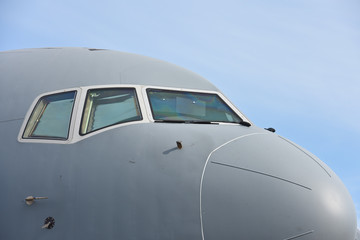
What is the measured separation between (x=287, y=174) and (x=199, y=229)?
137cm

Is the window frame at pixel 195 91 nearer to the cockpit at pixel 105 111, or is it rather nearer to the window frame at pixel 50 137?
the cockpit at pixel 105 111

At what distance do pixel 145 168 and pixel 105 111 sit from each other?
136 cm

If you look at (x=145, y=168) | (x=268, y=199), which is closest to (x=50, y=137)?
(x=145, y=168)

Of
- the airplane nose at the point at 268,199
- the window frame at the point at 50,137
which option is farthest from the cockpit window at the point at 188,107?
the window frame at the point at 50,137

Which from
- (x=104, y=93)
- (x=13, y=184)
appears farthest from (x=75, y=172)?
(x=104, y=93)

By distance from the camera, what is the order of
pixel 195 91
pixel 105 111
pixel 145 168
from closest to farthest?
pixel 145 168 < pixel 105 111 < pixel 195 91

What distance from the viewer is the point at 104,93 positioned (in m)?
7.55

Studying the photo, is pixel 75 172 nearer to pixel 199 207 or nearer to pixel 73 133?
pixel 73 133

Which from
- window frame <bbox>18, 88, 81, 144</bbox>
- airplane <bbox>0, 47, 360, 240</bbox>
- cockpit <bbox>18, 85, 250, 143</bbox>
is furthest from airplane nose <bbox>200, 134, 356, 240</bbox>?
window frame <bbox>18, 88, 81, 144</bbox>

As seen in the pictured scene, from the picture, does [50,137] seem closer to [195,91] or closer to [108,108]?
[108,108]

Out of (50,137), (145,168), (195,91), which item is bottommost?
(145,168)

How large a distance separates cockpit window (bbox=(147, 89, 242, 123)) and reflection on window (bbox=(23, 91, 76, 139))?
1.31m

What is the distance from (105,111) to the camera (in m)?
7.32

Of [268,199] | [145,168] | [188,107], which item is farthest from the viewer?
[188,107]
